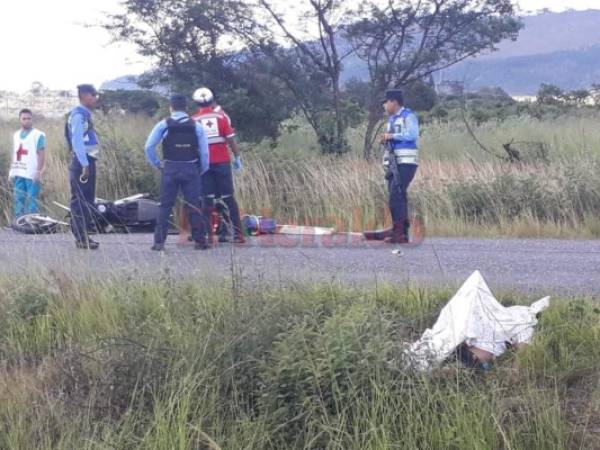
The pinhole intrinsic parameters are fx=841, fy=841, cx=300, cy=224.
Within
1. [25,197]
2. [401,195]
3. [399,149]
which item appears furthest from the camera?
[25,197]

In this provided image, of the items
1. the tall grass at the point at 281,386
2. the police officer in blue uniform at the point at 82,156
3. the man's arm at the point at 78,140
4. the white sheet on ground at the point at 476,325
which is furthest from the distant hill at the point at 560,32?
the tall grass at the point at 281,386

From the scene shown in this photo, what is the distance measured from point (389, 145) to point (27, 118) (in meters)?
5.33

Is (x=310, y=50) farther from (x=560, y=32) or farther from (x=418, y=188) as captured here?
(x=560, y=32)

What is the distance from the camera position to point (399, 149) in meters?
9.51

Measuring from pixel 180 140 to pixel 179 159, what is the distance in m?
0.20

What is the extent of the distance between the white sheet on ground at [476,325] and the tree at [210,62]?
12.9 metres

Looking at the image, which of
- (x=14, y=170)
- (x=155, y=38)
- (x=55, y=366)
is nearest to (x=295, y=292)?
(x=55, y=366)

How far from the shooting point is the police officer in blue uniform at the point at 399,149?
31.1ft

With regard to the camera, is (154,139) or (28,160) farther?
(28,160)

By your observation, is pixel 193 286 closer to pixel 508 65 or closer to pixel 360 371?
pixel 360 371

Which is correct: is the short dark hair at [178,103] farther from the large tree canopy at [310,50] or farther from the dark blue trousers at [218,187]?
the large tree canopy at [310,50]

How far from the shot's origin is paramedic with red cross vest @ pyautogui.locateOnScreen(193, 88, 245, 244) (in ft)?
31.5

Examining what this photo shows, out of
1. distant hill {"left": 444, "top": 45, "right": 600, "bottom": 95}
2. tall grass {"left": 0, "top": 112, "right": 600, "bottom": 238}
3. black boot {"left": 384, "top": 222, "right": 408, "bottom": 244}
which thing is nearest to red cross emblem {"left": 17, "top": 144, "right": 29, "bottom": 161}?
tall grass {"left": 0, "top": 112, "right": 600, "bottom": 238}

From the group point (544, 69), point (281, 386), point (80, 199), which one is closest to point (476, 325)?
point (281, 386)
